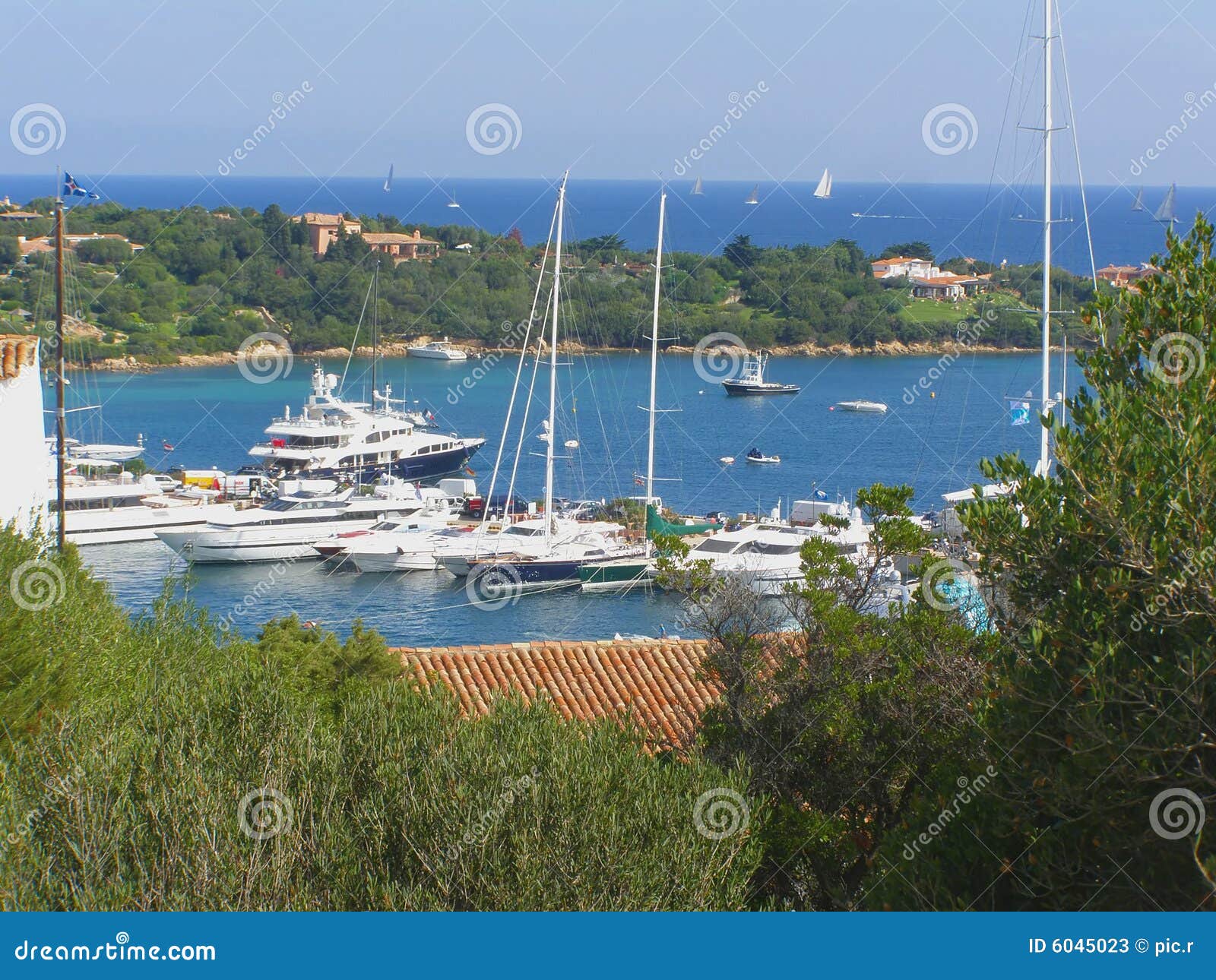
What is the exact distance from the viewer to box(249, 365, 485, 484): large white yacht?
40438 mm

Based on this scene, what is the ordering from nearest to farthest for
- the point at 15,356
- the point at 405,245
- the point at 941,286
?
the point at 15,356, the point at 941,286, the point at 405,245

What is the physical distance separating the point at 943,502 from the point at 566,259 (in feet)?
101

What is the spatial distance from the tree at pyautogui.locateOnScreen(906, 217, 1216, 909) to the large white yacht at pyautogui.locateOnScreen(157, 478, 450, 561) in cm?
2812

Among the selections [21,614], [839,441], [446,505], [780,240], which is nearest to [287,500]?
[446,505]

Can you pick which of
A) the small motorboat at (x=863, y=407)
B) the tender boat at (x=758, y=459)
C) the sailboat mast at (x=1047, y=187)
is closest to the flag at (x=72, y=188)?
the sailboat mast at (x=1047, y=187)

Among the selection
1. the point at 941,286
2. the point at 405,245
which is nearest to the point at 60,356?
the point at 941,286

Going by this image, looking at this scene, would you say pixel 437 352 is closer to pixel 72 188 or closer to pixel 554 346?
pixel 554 346

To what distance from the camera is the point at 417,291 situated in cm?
6550

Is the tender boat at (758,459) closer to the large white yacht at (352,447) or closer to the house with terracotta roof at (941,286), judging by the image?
the large white yacht at (352,447)

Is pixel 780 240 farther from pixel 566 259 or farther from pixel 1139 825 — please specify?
pixel 1139 825

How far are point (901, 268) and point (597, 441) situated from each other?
27488mm

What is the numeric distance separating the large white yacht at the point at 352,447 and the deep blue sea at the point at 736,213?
110 feet

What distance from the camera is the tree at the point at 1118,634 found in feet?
16.0

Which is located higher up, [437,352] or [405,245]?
[405,245]
